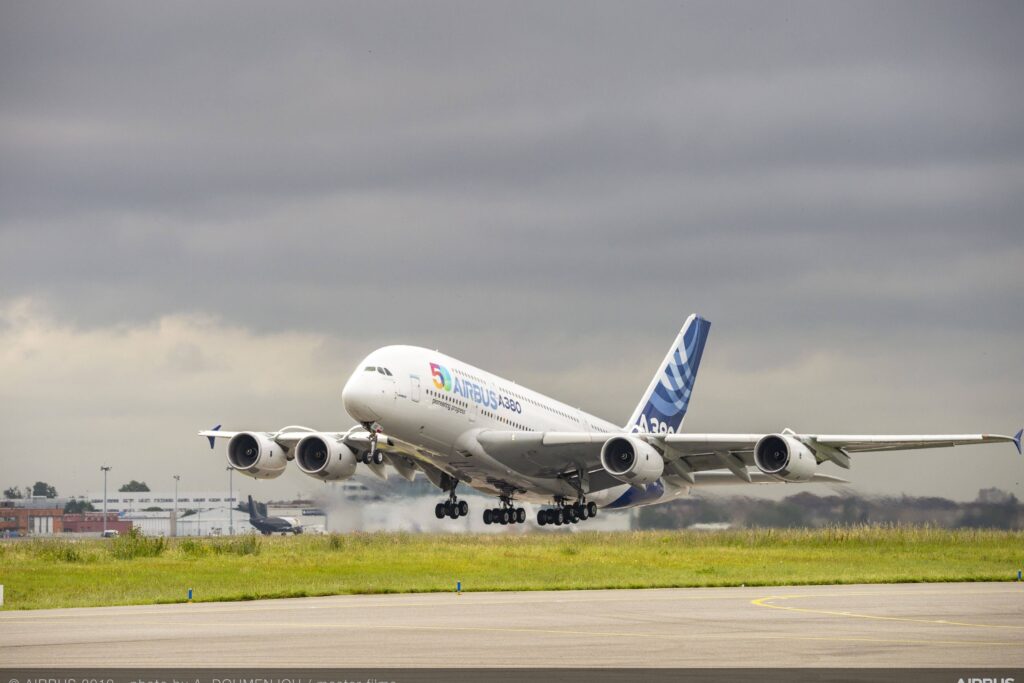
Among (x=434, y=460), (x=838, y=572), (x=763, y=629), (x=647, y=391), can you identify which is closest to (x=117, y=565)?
(x=434, y=460)

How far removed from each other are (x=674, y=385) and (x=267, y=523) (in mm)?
55972

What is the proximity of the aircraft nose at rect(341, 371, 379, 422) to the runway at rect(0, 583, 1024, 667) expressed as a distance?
561 cm

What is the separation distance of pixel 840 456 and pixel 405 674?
101 feet

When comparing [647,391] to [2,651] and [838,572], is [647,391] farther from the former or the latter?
[2,651]

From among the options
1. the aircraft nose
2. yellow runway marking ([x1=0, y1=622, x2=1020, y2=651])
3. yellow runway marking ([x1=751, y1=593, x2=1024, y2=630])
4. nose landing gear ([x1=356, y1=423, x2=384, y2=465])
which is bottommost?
yellow runway marking ([x1=751, y1=593, x2=1024, y2=630])

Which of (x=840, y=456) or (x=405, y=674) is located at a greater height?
(x=840, y=456)

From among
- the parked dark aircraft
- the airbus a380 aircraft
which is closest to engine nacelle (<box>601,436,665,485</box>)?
the airbus a380 aircraft

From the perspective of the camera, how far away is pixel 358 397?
140 feet

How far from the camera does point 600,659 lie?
78.0 ft

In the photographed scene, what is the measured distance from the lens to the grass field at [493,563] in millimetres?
46469

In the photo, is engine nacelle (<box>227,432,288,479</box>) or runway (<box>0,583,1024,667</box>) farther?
engine nacelle (<box>227,432,288,479</box>)

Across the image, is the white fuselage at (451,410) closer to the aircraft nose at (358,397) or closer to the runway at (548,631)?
the aircraft nose at (358,397)

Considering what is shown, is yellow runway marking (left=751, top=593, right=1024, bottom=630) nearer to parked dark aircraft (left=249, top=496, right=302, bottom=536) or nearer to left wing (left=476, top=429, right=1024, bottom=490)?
left wing (left=476, top=429, right=1024, bottom=490)

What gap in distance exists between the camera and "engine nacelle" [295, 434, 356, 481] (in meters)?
51.7
